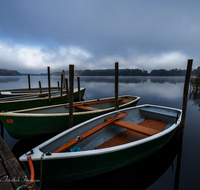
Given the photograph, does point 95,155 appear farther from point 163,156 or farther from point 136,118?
point 136,118

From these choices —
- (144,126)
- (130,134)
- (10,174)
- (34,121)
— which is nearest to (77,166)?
(10,174)

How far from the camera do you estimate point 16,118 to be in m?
5.32

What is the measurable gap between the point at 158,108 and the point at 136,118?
177 cm

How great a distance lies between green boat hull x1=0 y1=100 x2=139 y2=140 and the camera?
5379mm

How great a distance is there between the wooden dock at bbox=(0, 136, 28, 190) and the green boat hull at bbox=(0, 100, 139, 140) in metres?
1.98

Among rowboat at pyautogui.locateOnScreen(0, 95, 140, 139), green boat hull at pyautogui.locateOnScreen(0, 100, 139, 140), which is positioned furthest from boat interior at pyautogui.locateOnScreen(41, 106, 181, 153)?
green boat hull at pyautogui.locateOnScreen(0, 100, 139, 140)

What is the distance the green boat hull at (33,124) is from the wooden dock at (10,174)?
77.9 inches

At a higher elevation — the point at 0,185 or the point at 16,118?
the point at 16,118

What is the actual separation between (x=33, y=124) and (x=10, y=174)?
3.11 metres

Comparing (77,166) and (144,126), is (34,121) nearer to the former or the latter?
(77,166)

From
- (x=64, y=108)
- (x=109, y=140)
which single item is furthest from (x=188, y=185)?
(x=64, y=108)

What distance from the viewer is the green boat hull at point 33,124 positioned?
5.38 m

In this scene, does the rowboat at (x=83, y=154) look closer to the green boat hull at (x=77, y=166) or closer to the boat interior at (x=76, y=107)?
the green boat hull at (x=77, y=166)

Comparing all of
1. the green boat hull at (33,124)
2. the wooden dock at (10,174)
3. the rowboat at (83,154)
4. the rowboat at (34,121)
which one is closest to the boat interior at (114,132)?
the rowboat at (83,154)
